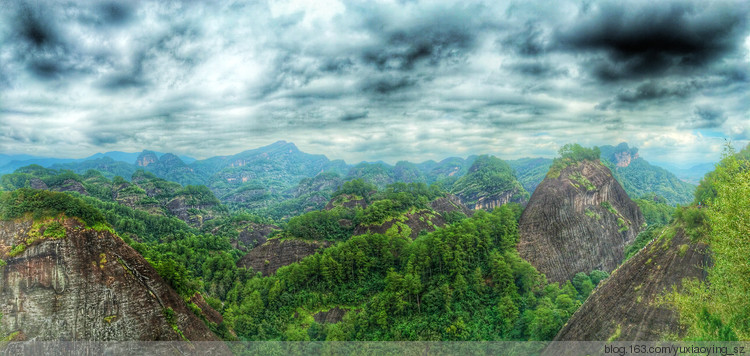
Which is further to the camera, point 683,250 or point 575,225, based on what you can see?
point 575,225

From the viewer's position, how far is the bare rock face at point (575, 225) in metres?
50.8

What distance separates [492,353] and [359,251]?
72.9 ft

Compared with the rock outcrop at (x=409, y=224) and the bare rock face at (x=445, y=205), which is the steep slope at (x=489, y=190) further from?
the rock outcrop at (x=409, y=224)

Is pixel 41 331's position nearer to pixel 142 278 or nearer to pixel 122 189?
pixel 142 278

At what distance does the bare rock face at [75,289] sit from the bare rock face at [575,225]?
5157 centimetres

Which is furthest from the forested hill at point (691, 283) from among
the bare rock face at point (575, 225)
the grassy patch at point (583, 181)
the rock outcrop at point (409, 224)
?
A: the rock outcrop at point (409, 224)

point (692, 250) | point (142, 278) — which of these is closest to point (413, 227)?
point (692, 250)

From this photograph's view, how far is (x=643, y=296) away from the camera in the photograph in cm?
2583

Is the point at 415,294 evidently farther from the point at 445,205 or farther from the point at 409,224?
the point at 445,205

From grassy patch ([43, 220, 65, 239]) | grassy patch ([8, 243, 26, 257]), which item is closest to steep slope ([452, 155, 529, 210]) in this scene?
grassy patch ([43, 220, 65, 239])

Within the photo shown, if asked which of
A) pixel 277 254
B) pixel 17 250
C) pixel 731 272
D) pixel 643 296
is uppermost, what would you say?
pixel 17 250

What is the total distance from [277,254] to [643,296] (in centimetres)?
5616

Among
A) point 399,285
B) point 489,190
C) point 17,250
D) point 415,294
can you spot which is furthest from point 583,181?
point 17,250

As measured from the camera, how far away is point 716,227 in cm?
1336
